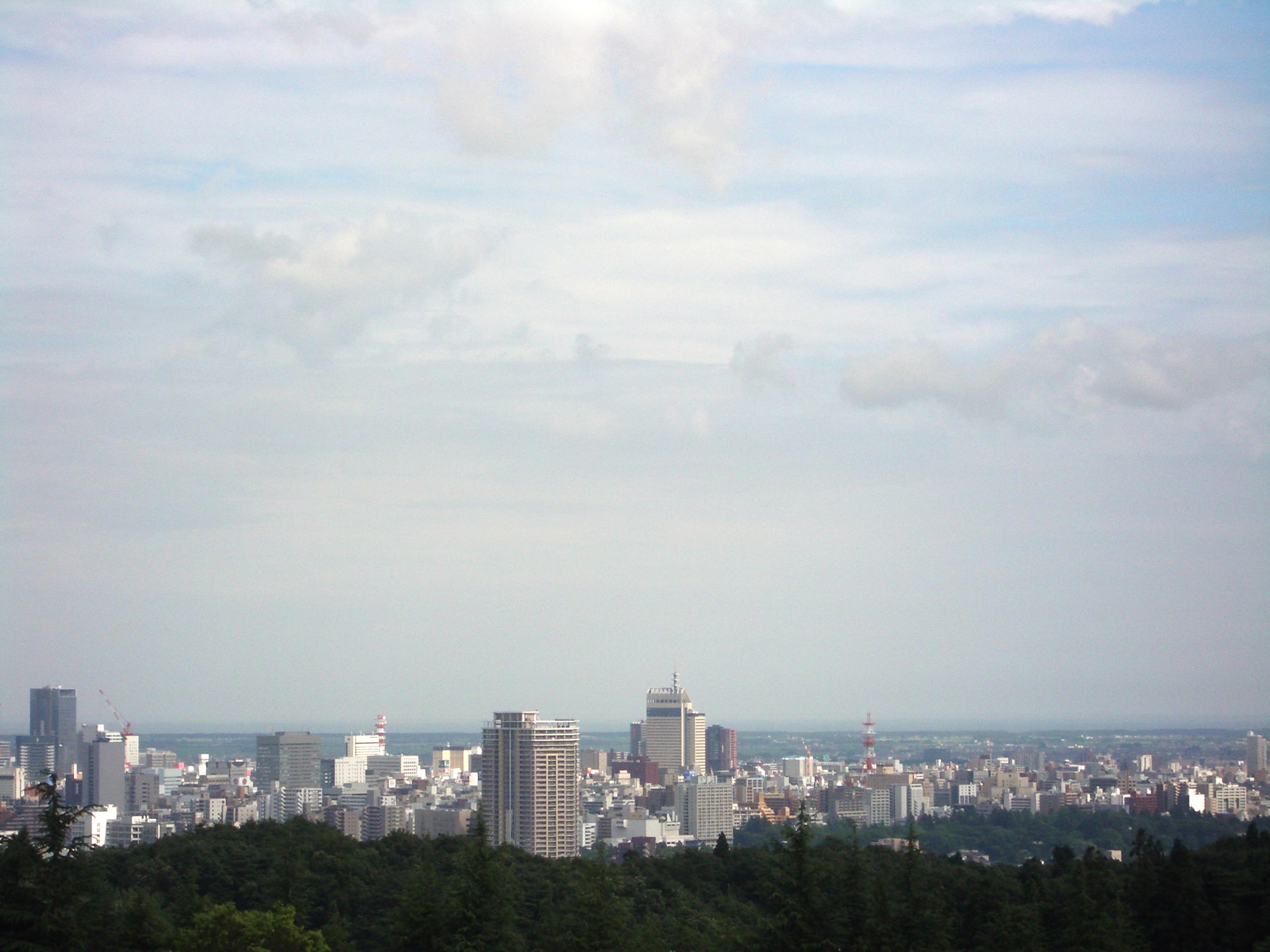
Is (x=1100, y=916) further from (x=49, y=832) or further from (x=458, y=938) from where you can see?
(x=49, y=832)

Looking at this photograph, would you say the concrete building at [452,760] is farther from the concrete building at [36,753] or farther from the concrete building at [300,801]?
the concrete building at [36,753]

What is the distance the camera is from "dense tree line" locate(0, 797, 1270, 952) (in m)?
21.4

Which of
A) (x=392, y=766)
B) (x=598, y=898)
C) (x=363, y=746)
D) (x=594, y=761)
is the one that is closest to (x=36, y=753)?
(x=392, y=766)

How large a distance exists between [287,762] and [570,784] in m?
59.4

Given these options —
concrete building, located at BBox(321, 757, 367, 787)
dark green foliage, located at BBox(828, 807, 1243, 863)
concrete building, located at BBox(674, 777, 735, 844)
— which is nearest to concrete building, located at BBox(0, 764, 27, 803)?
concrete building, located at BBox(321, 757, 367, 787)

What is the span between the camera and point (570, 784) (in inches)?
4606

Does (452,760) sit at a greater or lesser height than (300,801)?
greater

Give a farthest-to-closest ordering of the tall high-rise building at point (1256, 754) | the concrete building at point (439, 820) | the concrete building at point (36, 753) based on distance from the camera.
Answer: the concrete building at point (36, 753) < the tall high-rise building at point (1256, 754) < the concrete building at point (439, 820)

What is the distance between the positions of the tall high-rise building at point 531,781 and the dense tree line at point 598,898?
64.8 m

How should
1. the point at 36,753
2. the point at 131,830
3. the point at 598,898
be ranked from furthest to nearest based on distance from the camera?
the point at 36,753, the point at 131,830, the point at 598,898

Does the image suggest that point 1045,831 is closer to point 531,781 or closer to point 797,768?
point 531,781

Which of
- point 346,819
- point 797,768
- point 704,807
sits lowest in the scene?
point 797,768

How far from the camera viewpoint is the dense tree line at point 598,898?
2142 centimetres

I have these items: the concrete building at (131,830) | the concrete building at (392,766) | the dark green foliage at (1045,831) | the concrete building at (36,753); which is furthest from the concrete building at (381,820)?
the concrete building at (392,766)
